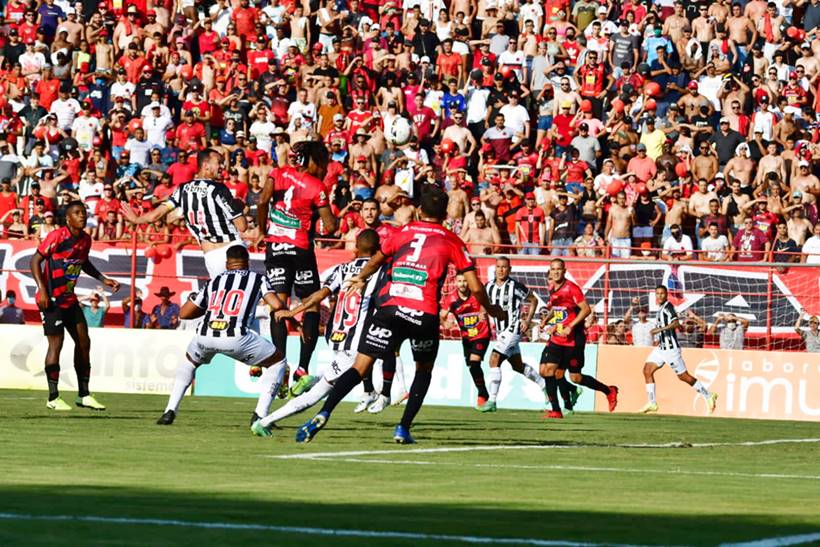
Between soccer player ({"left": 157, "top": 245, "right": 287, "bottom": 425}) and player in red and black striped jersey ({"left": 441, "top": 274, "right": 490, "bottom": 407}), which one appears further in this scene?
player in red and black striped jersey ({"left": 441, "top": 274, "right": 490, "bottom": 407})

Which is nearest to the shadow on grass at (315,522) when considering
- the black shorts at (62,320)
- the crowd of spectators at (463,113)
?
the black shorts at (62,320)

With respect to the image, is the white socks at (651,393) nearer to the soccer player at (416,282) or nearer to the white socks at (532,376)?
the white socks at (532,376)

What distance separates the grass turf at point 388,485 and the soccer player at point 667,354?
7.08m

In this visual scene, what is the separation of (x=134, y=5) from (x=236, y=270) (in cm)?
2326

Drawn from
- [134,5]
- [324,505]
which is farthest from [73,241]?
[134,5]

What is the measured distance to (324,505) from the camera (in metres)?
9.11

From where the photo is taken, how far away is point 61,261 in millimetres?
18125

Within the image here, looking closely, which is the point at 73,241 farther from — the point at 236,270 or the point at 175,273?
the point at 175,273

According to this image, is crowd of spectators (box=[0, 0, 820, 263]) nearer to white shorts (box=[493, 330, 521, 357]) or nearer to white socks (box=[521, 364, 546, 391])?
white socks (box=[521, 364, 546, 391])

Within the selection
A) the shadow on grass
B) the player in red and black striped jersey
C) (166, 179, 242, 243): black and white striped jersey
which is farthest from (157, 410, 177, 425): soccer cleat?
the player in red and black striped jersey

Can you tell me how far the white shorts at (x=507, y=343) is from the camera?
23922mm

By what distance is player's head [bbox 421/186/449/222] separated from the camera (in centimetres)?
1377

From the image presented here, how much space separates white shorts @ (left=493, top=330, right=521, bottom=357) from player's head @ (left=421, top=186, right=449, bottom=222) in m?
10.2

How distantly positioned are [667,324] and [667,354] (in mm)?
459
